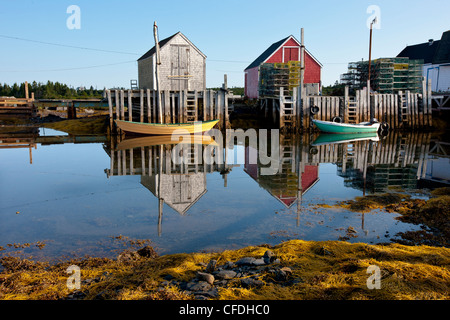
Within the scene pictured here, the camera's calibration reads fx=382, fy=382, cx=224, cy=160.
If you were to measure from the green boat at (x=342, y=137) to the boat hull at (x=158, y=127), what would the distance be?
7.82m

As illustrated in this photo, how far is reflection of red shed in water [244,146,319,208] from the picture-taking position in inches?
443

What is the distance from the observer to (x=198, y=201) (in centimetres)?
1067

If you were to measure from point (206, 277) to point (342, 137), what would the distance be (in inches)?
923

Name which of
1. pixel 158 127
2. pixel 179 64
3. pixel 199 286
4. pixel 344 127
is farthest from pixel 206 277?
pixel 179 64

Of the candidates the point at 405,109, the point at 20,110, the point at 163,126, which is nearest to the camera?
the point at 163,126

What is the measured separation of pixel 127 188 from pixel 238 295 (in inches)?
318

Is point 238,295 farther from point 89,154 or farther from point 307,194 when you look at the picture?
point 89,154

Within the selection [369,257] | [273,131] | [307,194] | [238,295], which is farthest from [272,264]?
[273,131]

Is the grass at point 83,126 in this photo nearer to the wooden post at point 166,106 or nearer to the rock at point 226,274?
the wooden post at point 166,106

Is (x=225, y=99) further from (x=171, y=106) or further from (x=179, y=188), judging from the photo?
(x=179, y=188)

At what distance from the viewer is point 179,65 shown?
3231 centimetres

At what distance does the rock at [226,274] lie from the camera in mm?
5613

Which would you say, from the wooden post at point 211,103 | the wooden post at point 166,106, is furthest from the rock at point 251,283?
the wooden post at point 211,103

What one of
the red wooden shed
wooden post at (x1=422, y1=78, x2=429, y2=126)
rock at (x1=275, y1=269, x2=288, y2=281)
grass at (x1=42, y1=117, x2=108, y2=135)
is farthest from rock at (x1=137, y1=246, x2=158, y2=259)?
the red wooden shed
